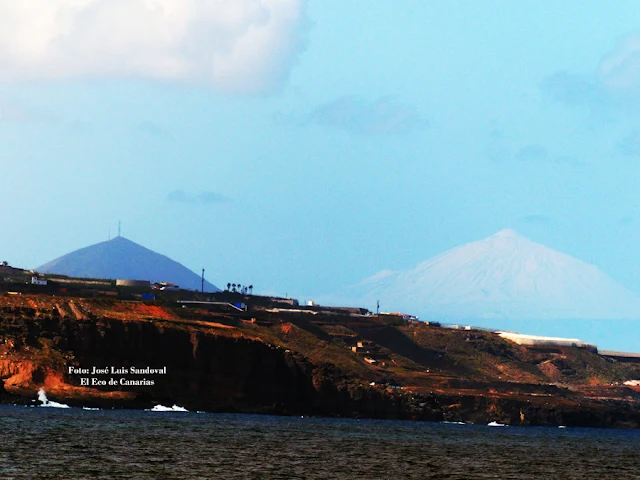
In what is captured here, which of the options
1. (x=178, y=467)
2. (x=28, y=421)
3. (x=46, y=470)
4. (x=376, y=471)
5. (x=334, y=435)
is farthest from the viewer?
(x=334, y=435)

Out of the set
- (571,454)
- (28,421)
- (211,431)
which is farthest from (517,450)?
(28,421)

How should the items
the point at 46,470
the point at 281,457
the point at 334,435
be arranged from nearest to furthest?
1. the point at 46,470
2. the point at 281,457
3. the point at 334,435

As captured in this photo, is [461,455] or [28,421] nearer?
→ [461,455]

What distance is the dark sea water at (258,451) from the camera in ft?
354

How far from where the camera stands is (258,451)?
433 ft

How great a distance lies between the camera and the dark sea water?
107875 millimetres

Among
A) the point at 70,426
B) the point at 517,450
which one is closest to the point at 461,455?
the point at 517,450

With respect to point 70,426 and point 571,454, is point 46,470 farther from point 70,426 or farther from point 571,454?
point 571,454

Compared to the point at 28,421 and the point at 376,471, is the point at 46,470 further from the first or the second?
the point at 28,421

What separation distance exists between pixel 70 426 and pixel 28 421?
8.23 m

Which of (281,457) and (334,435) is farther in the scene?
(334,435)

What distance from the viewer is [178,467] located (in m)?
109

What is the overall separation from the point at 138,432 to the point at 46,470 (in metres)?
47.9

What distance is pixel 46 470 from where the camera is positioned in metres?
101
